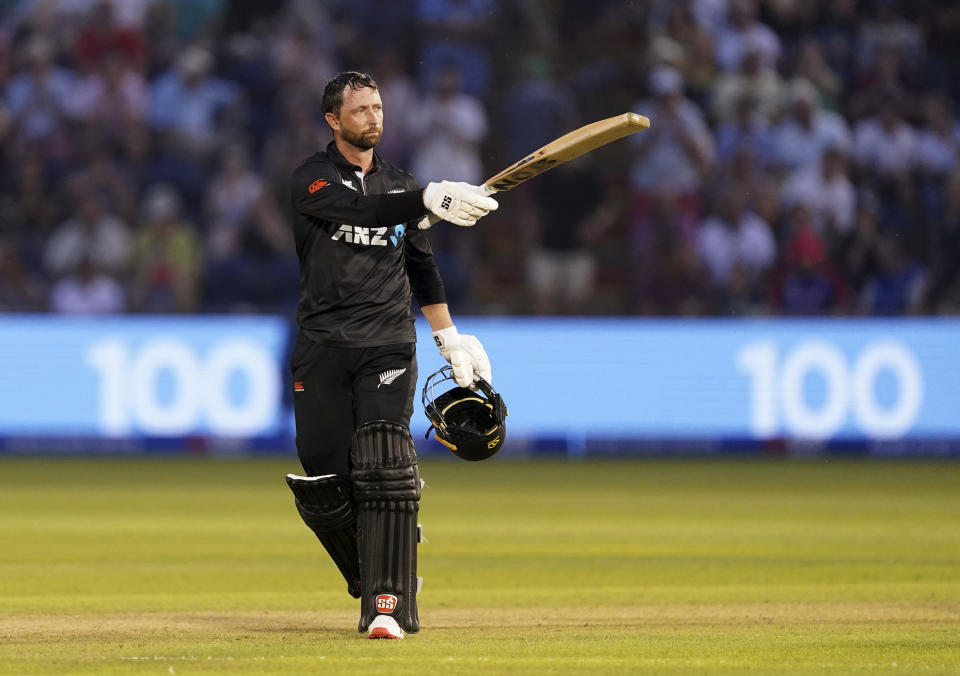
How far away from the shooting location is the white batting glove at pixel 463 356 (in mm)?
7129

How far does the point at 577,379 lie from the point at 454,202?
10659 millimetres

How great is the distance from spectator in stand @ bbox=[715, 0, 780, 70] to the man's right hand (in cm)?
1405

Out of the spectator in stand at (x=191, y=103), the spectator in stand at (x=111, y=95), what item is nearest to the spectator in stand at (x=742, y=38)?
the spectator in stand at (x=191, y=103)

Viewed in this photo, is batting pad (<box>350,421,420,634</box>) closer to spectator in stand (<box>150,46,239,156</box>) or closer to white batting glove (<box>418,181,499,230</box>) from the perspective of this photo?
white batting glove (<box>418,181,499,230</box>)

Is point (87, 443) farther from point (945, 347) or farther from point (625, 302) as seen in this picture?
point (945, 347)

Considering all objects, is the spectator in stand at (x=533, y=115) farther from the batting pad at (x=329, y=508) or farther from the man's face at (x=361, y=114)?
the batting pad at (x=329, y=508)

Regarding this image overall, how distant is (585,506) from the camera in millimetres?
13359

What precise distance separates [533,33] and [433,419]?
13720 mm

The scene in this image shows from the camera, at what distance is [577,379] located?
17.0m

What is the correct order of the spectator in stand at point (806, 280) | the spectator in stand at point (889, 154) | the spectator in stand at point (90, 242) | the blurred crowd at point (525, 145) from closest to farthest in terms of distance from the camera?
1. the spectator in stand at point (806, 280)
2. the blurred crowd at point (525, 145)
3. the spectator in stand at point (90, 242)
4. the spectator in stand at point (889, 154)

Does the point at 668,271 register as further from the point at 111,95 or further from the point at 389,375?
the point at 389,375

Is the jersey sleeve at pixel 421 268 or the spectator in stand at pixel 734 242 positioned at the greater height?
the spectator in stand at pixel 734 242

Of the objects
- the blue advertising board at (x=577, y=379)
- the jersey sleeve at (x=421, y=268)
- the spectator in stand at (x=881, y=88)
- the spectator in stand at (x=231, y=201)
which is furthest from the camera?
the spectator in stand at (x=881, y=88)

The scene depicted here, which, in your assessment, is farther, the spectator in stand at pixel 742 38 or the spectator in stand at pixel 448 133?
the spectator in stand at pixel 742 38
